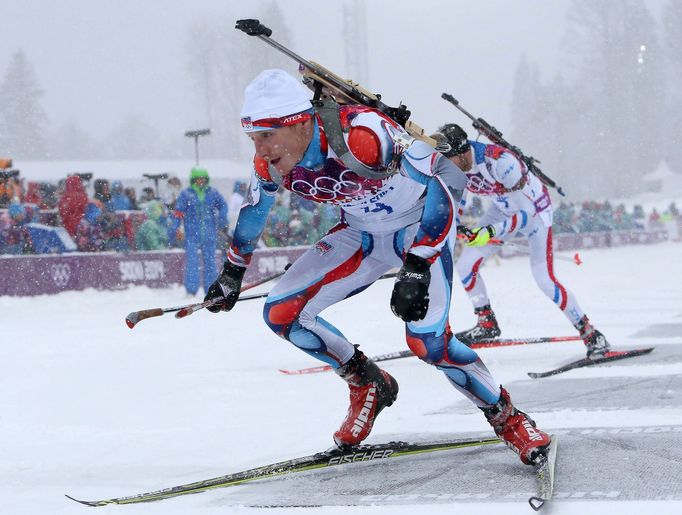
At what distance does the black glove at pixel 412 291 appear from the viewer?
3895mm

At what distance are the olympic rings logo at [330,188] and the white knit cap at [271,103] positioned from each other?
328mm

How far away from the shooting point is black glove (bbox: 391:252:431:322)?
12.8 feet

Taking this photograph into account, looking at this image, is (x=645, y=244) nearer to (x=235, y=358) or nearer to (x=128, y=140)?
(x=235, y=358)

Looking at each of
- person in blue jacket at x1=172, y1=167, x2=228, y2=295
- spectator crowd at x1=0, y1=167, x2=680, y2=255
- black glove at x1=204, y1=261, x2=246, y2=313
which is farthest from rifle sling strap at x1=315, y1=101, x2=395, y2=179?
spectator crowd at x1=0, y1=167, x2=680, y2=255

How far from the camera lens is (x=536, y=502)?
3396 millimetres

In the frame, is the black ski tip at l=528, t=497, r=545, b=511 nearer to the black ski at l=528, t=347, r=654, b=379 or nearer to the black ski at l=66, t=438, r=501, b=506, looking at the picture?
the black ski at l=66, t=438, r=501, b=506

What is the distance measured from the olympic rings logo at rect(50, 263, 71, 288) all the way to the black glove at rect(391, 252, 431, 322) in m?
11.0

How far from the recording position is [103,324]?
11.3 metres

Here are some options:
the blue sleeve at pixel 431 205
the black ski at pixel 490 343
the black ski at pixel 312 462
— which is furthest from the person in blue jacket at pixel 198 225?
the blue sleeve at pixel 431 205

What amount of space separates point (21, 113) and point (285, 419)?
76.0 meters

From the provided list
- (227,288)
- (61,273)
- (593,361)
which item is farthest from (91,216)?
(227,288)

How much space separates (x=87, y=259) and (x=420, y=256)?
11093 millimetres

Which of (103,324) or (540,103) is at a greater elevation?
(540,103)

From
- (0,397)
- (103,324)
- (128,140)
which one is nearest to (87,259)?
(103,324)
